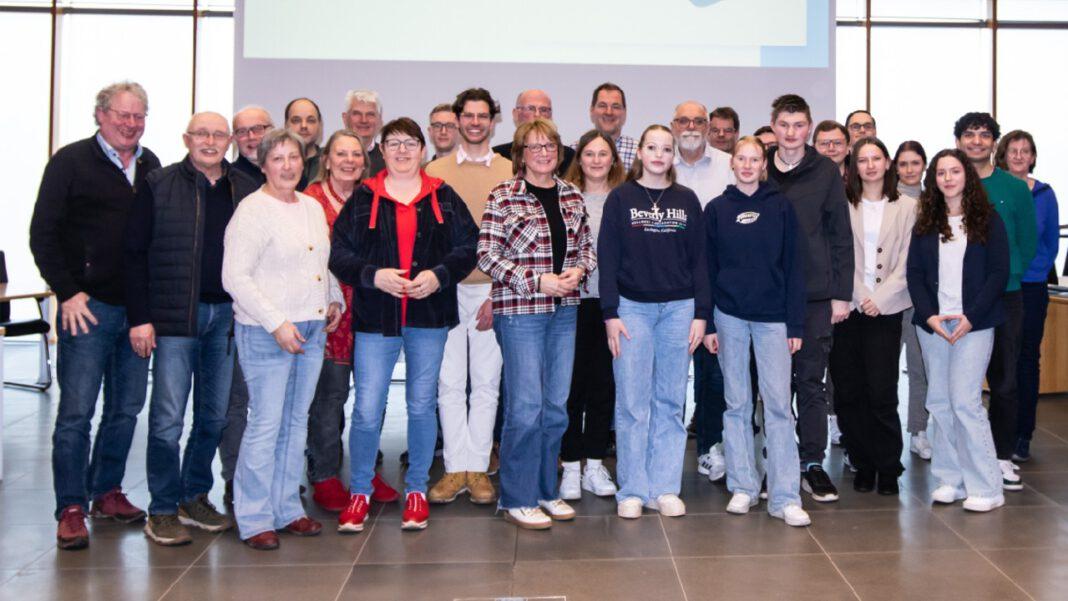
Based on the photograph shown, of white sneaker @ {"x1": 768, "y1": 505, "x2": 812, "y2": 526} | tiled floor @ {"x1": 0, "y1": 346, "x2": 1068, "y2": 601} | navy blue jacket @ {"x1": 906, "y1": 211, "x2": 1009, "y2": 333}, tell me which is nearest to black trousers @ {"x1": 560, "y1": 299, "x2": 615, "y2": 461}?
tiled floor @ {"x1": 0, "y1": 346, "x2": 1068, "y2": 601}

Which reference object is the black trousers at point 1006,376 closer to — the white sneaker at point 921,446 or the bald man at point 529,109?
the white sneaker at point 921,446

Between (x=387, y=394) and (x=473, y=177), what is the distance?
103cm

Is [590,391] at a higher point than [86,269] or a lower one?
lower

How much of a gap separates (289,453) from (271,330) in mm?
493

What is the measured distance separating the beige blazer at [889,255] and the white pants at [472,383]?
4.82ft

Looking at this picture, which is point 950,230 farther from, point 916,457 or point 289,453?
point 289,453

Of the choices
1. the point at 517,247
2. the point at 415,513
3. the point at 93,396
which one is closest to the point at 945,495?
the point at 517,247

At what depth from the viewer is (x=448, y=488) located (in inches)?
146

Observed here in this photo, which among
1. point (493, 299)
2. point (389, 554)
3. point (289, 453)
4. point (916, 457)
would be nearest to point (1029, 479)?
point (916, 457)

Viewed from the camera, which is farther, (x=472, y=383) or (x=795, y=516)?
(x=472, y=383)

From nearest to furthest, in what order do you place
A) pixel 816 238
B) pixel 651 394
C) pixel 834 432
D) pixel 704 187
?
pixel 651 394 → pixel 816 238 → pixel 704 187 → pixel 834 432

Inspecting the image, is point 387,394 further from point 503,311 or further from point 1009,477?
point 1009,477

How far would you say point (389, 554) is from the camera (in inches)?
122

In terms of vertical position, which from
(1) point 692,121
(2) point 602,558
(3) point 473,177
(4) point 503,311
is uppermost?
(1) point 692,121
